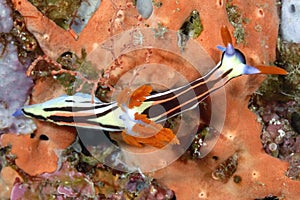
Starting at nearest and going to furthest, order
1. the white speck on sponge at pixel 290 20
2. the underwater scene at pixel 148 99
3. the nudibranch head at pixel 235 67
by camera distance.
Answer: the nudibranch head at pixel 235 67 < the underwater scene at pixel 148 99 < the white speck on sponge at pixel 290 20

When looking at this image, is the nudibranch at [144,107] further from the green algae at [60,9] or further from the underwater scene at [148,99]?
the green algae at [60,9]

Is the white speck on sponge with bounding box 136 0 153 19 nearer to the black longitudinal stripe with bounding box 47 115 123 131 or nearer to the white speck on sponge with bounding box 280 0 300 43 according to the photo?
the black longitudinal stripe with bounding box 47 115 123 131

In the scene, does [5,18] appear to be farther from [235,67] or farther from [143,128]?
[235,67]

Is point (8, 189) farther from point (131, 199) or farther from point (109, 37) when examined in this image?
point (109, 37)

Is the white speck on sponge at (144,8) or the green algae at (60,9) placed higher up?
the white speck on sponge at (144,8)

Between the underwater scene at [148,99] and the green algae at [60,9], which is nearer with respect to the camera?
the underwater scene at [148,99]

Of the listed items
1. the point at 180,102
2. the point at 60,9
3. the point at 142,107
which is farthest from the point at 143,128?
the point at 60,9

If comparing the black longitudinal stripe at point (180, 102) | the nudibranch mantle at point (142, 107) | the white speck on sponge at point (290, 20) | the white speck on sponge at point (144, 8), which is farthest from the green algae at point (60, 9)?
the white speck on sponge at point (290, 20)
